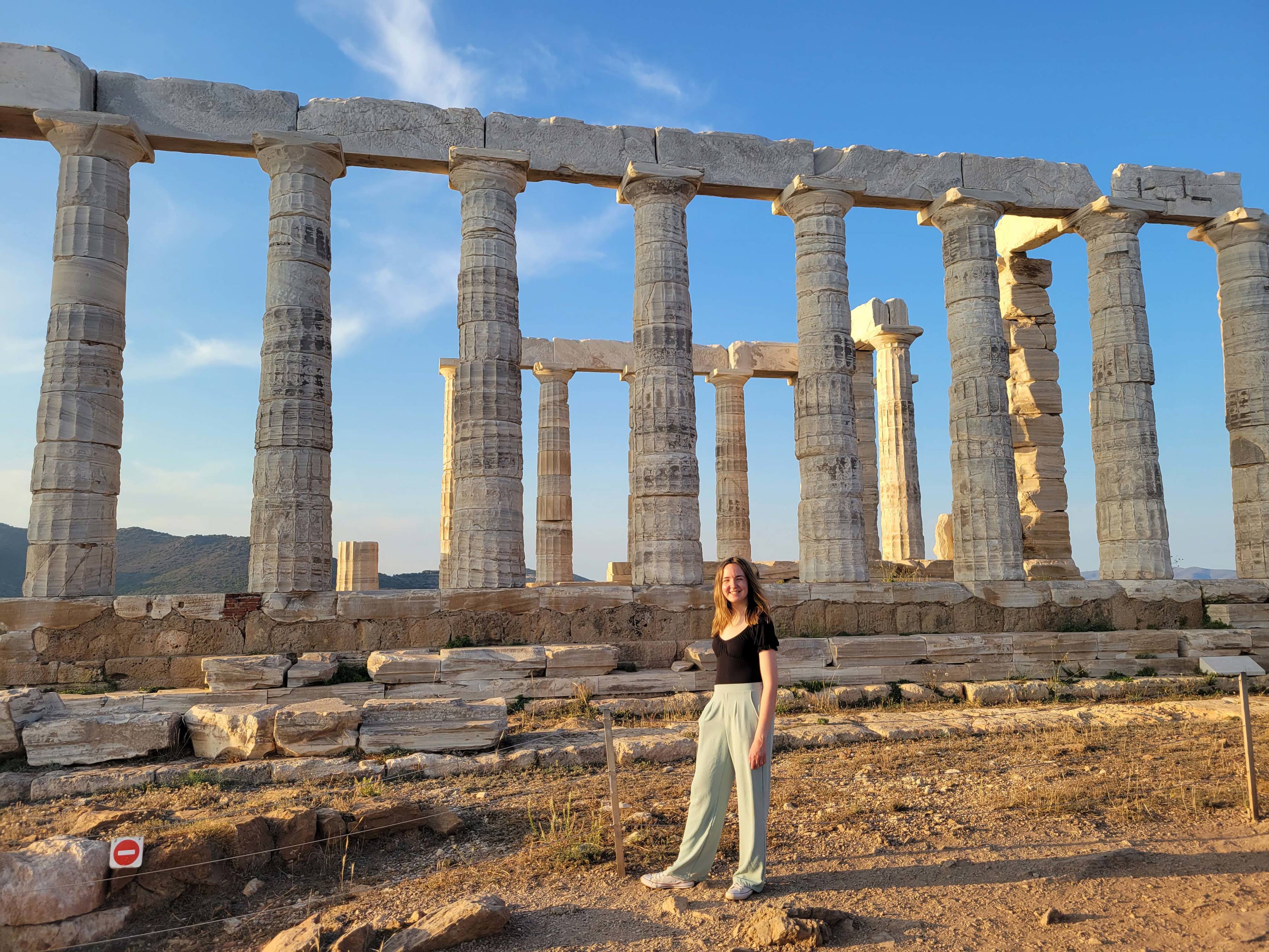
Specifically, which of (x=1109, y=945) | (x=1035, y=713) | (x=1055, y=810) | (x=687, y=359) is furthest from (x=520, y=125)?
(x=1109, y=945)

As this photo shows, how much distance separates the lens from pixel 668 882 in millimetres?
5410

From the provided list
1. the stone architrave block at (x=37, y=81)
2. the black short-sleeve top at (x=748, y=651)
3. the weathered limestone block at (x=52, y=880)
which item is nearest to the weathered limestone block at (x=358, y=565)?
the stone architrave block at (x=37, y=81)

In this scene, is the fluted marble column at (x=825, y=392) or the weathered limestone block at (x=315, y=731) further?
the fluted marble column at (x=825, y=392)

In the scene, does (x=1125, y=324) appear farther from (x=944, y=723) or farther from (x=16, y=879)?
(x=16, y=879)

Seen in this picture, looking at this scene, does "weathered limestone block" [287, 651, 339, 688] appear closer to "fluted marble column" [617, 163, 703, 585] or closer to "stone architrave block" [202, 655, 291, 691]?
"stone architrave block" [202, 655, 291, 691]

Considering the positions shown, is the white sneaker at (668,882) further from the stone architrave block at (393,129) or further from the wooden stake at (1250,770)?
the stone architrave block at (393,129)

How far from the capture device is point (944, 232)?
57.0 feet

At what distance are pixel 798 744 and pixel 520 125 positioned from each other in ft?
38.2

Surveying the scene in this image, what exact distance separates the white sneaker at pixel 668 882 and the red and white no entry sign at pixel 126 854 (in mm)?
3004

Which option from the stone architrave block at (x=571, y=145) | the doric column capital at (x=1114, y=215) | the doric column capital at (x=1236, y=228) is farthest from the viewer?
the doric column capital at (x=1236, y=228)

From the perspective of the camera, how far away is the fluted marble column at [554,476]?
24.4 m

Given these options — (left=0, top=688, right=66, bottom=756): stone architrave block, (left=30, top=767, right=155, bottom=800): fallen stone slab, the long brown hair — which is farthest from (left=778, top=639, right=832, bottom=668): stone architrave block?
(left=0, top=688, right=66, bottom=756): stone architrave block

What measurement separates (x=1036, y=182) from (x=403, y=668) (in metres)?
15.3

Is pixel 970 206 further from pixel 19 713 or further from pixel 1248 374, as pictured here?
pixel 19 713
